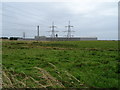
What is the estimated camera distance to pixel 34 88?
5.38 meters

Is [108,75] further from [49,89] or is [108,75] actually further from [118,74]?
[49,89]

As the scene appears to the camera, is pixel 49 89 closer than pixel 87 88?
Yes

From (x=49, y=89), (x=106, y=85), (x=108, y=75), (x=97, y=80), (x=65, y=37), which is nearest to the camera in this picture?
(x=49, y=89)

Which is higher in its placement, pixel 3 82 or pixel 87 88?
pixel 3 82

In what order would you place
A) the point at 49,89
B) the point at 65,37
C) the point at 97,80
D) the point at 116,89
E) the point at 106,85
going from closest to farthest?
the point at 49,89 → the point at 116,89 → the point at 106,85 → the point at 97,80 → the point at 65,37

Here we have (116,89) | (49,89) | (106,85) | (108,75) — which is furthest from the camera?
(108,75)

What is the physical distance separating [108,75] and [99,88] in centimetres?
210

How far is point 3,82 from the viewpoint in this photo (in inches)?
207

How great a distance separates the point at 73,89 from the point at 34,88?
1340 mm

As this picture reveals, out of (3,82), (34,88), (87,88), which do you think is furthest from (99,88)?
(3,82)

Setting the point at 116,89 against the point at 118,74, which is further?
the point at 118,74

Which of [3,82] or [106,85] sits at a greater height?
[3,82]

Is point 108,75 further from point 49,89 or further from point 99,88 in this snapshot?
point 49,89

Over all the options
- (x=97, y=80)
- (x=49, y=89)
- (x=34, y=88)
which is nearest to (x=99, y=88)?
(x=97, y=80)
